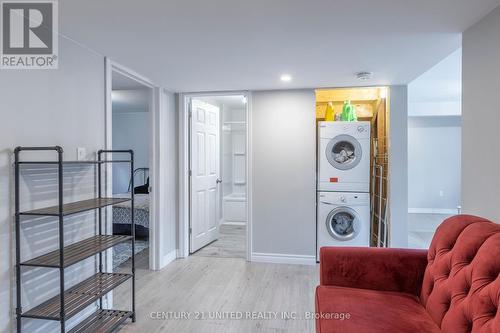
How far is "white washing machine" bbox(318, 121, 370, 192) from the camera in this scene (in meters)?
3.78

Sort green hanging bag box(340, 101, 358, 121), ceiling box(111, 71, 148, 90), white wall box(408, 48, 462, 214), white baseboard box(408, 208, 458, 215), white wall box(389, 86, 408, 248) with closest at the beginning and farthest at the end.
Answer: ceiling box(111, 71, 148, 90)
white wall box(389, 86, 408, 248)
green hanging bag box(340, 101, 358, 121)
white wall box(408, 48, 462, 214)
white baseboard box(408, 208, 458, 215)

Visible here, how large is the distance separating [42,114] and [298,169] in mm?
2674

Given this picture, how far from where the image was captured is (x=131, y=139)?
6992mm

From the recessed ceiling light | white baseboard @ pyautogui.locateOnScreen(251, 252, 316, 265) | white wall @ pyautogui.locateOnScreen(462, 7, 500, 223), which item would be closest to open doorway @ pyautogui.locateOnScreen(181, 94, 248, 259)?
white baseboard @ pyautogui.locateOnScreen(251, 252, 316, 265)

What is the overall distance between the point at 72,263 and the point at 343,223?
301cm

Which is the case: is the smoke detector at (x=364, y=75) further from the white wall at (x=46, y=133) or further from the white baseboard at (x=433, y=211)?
the white baseboard at (x=433, y=211)

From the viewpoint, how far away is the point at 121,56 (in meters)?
2.63

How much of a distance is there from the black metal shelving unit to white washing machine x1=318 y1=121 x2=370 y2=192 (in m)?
2.39

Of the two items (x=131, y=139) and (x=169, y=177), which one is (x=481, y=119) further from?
(x=131, y=139)

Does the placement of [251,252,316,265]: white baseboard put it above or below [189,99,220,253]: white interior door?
below

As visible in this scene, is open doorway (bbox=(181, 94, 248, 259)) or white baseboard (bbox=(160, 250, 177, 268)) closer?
white baseboard (bbox=(160, 250, 177, 268))

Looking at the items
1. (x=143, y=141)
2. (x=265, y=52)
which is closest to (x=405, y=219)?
(x=265, y=52)

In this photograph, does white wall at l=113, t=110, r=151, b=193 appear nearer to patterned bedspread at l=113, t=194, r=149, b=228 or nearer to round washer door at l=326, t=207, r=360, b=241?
patterned bedspread at l=113, t=194, r=149, b=228

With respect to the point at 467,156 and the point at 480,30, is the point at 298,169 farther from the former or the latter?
the point at 480,30
